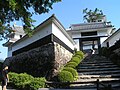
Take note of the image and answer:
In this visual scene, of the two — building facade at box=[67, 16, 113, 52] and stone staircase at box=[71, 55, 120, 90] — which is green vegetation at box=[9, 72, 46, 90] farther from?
building facade at box=[67, 16, 113, 52]

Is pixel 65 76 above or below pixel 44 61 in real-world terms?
below

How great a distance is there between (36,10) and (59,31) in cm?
548

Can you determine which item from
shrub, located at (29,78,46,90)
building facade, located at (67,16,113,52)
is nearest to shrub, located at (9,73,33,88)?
shrub, located at (29,78,46,90)

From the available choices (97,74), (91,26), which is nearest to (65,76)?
(97,74)

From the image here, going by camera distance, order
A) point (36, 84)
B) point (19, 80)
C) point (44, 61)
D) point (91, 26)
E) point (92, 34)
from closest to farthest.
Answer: point (36, 84), point (19, 80), point (44, 61), point (92, 34), point (91, 26)

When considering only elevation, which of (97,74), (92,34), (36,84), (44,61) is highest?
(92,34)

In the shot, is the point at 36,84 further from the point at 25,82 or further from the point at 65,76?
the point at 65,76

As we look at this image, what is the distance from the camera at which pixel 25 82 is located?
47.8 feet

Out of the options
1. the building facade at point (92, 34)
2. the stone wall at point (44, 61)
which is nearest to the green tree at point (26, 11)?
the stone wall at point (44, 61)

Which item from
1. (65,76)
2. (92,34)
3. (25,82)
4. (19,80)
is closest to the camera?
(25,82)

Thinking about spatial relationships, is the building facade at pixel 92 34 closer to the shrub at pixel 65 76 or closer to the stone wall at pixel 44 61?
the stone wall at pixel 44 61

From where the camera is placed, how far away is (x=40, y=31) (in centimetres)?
1978

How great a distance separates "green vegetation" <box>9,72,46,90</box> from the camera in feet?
44.9

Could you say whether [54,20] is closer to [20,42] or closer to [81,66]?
[81,66]
